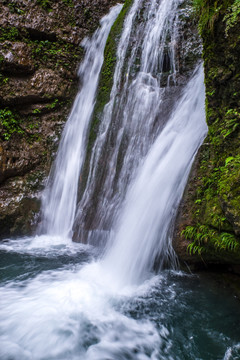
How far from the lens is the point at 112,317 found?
276 cm

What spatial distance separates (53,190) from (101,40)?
5.08m

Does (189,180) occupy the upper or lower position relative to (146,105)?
lower

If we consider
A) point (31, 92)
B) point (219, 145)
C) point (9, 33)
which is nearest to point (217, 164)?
point (219, 145)

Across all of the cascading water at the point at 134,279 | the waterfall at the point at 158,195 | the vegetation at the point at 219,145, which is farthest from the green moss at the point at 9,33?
the vegetation at the point at 219,145

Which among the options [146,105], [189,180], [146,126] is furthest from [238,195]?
[146,105]

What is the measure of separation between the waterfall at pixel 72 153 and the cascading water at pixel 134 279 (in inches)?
7.9

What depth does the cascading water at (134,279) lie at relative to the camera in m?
2.39

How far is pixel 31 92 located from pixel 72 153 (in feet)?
7.56

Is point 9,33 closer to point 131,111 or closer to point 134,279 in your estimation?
point 131,111

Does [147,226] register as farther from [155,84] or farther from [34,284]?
[155,84]

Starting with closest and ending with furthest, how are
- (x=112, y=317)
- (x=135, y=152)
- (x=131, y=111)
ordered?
1. (x=112, y=317)
2. (x=135, y=152)
3. (x=131, y=111)

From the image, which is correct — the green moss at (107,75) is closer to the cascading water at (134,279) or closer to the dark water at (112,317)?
the cascading water at (134,279)

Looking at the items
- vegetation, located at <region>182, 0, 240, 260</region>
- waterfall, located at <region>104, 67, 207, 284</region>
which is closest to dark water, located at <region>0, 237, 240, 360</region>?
waterfall, located at <region>104, 67, 207, 284</region>

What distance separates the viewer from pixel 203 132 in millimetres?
4062
